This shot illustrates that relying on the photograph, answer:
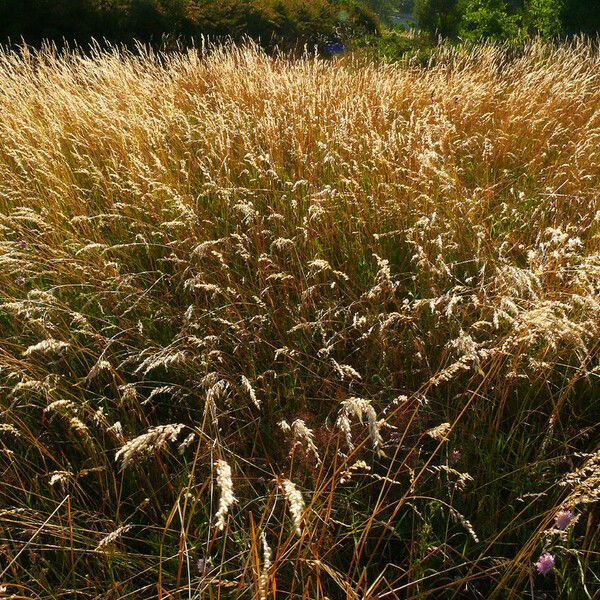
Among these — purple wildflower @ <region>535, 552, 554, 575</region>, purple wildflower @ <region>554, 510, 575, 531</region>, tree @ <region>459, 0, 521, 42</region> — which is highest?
tree @ <region>459, 0, 521, 42</region>

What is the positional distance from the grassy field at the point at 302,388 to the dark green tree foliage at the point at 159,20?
19.0 feet

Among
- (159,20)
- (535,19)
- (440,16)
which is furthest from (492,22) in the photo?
(159,20)

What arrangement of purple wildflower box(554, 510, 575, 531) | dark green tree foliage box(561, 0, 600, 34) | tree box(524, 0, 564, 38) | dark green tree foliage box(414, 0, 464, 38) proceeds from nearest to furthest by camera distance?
purple wildflower box(554, 510, 575, 531), dark green tree foliage box(561, 0, 600, 34), tree box(524, 0, 564, 38), dark green tree foliage box(414, 0, 464, 38)

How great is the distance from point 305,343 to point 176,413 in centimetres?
48

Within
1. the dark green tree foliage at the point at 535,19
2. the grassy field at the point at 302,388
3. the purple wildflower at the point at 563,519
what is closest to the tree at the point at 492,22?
the dark green tree foliage at the point at 535,19

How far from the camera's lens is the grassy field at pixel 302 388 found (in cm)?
127

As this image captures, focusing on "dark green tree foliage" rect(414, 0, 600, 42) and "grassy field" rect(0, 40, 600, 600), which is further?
"dark green tree foliage" rect(414, 0, 600, 42)

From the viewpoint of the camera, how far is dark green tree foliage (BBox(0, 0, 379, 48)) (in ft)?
27.2

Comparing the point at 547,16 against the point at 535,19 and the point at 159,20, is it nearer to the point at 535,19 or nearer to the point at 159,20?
the point at 535,19

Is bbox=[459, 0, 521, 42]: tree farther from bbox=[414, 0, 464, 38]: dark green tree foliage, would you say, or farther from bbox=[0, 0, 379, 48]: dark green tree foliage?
bbox=[414, 0, 464, 38]: dark green tree foliage

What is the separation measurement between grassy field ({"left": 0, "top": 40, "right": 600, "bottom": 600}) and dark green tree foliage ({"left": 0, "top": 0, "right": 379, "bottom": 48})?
5797 mm

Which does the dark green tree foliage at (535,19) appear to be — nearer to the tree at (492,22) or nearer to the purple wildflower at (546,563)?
the tree at (492,22)

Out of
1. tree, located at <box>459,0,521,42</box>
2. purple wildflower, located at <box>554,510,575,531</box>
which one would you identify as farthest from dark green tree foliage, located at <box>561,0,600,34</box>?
purple wildflower, located at <box>554,510,575,531</box>

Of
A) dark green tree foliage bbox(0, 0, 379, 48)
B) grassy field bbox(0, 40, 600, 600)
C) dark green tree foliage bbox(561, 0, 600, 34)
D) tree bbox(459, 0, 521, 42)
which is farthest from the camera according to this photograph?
tree bbox(459, 0, 521, 42)
